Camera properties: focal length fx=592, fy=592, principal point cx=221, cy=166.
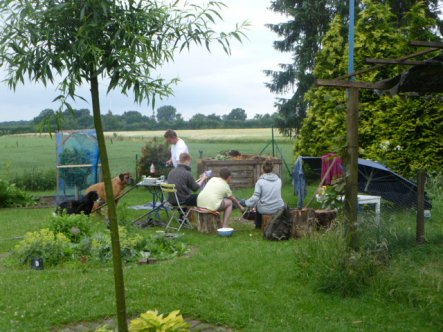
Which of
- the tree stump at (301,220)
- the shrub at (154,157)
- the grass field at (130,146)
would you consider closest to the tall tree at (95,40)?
the tree stump at (301,220)

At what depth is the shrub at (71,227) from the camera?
8875 millimetres

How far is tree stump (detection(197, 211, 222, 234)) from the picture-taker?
995 cm

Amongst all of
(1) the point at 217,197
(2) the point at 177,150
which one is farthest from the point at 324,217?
(2) the point at 177,150

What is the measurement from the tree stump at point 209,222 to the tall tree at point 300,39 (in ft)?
34.2

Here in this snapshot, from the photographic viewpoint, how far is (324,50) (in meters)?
15.3

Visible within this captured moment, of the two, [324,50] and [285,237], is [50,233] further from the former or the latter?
[324,50]

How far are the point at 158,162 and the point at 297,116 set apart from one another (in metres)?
5.52

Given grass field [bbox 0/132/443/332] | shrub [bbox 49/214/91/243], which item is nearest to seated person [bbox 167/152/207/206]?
shrub [bbox 49/214/91/243]

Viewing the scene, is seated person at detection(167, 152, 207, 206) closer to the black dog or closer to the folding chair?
the folding chair

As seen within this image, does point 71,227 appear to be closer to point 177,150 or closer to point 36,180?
point 177,150

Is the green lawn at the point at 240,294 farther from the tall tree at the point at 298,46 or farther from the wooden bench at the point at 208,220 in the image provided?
the tall tree at the point at 298,46

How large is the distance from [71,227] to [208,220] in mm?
2274

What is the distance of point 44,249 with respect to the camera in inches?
307

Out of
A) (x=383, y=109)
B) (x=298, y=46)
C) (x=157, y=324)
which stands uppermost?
(x=298, y=46)
